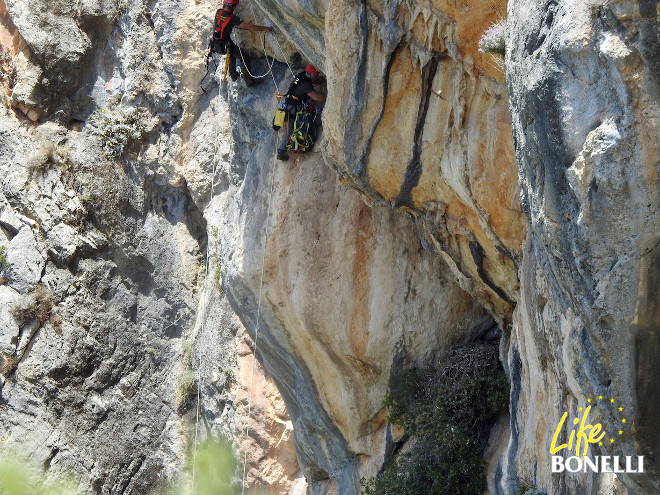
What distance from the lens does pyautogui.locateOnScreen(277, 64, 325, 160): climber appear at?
9820 mm

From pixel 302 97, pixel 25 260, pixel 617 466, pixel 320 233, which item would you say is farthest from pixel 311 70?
pixel 25 260

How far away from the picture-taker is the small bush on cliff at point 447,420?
9219mm

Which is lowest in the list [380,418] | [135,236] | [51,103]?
[380,418]

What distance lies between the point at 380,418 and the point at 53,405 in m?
6.00

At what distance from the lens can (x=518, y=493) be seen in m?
7.77

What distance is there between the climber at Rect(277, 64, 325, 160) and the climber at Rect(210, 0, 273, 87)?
1.07 metres

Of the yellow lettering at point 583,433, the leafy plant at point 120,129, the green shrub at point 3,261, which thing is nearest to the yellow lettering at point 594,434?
the yellow lettering at point 583,433

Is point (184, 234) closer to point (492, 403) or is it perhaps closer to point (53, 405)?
point (53, 405)

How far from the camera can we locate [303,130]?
9.81 meters

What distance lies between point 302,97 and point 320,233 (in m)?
1.68

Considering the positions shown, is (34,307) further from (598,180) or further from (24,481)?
(598,180)

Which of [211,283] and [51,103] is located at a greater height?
[51,103]

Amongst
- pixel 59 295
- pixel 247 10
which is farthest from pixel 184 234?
pixel 247 10

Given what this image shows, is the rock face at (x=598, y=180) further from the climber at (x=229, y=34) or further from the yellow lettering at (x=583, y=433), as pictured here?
the climber at (x=229, y=34)
